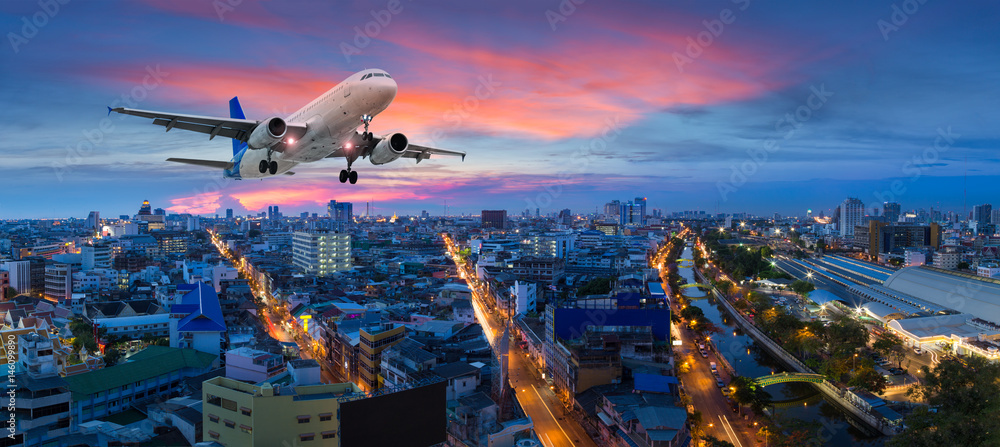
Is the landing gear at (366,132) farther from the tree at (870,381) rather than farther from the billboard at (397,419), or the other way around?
the tree at (870,381)

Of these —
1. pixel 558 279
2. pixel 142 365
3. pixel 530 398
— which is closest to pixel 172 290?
pixel 142 365

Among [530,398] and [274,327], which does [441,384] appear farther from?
[274,327]

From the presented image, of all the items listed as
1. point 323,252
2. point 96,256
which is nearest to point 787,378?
point 323,252

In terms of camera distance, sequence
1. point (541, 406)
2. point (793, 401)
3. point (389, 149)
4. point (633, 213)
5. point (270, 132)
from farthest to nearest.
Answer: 1. point (633, 213)
2. point (793, 401)
3. point (541, 406)
4. point (389, 149)
5. point (270, 132)

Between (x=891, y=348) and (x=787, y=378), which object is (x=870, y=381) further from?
(x=891, y=348)

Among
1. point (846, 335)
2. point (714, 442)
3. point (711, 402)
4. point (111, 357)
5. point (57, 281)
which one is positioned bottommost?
point (711, 402)

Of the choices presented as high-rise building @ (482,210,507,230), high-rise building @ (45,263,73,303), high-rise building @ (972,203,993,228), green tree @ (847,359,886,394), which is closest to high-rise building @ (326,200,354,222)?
high-rise building @ (482,210,507,230)
